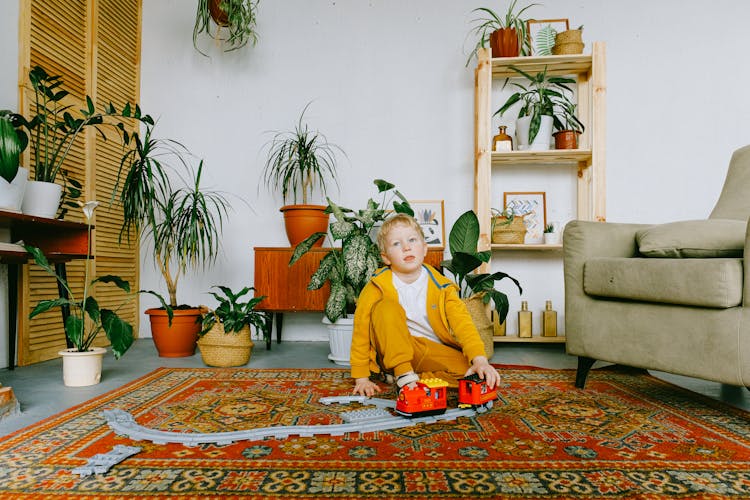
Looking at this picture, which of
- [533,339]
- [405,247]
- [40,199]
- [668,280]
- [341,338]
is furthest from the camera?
[533,339]

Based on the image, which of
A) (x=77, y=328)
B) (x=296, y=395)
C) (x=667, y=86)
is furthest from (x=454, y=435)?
(x=667, y=86)

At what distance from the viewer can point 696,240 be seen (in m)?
1.48

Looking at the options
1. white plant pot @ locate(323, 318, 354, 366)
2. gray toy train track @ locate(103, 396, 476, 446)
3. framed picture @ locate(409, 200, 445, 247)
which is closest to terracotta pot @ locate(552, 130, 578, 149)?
framed picture @ locate(409, 200, 445, 247)

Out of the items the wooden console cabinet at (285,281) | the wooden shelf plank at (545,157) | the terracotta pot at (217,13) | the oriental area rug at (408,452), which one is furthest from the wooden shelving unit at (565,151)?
the terracotta pot at (217,13)

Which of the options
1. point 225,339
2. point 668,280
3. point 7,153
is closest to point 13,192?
point 7,153

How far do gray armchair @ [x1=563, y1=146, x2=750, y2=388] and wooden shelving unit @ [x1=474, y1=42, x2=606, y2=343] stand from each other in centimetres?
82

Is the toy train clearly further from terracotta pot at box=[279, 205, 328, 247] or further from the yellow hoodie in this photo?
terracotta pot at box=[279, 205, 328, 247]

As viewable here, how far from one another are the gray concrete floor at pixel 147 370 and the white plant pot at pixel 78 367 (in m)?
0.03

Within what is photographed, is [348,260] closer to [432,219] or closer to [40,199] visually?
[432,219]

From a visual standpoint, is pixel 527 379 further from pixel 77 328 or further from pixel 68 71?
pixel 68 71

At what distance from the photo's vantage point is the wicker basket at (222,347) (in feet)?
6.88

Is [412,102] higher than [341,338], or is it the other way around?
[412,102]

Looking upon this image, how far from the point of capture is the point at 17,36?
210 cm

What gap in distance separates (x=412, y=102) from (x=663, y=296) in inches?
79.1
